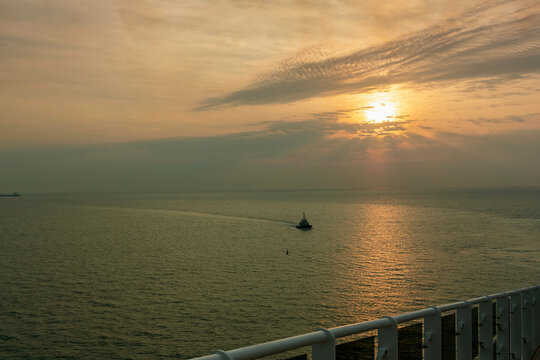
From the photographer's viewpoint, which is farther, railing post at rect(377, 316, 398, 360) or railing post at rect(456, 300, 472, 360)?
railing post at rect(456, 300, 472, 360)

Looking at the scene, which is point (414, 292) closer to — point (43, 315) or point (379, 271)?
point (379, 271)

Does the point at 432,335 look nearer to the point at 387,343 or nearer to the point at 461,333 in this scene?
the point at 461,333

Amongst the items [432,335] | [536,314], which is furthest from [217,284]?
[432,335]

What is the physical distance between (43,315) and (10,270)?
80.6 ft

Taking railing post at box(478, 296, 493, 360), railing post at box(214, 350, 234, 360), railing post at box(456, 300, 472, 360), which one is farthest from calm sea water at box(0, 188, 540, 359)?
railing post at box(214, 350, 234, 360)

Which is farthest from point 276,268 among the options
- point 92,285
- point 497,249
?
point 497,249

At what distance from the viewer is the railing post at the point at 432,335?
13.8 feet

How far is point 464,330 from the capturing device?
4.82 metres

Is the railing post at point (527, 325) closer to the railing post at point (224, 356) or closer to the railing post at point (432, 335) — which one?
the railing post at point (432, 335)

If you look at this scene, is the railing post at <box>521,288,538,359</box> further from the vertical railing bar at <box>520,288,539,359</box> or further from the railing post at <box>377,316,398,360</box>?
the railing post at <box>377,316,398,360</box>

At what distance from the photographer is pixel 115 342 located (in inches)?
1185

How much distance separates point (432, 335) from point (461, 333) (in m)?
0.77

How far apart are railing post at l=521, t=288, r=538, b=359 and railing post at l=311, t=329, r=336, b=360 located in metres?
4.60

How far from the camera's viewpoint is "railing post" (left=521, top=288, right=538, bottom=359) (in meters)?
6.35
